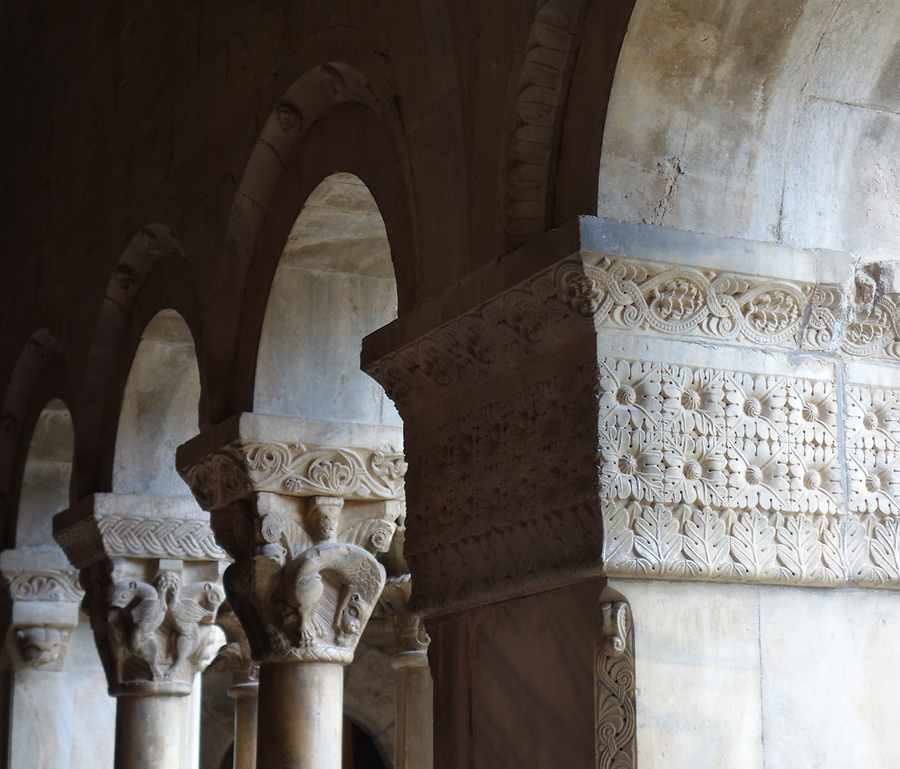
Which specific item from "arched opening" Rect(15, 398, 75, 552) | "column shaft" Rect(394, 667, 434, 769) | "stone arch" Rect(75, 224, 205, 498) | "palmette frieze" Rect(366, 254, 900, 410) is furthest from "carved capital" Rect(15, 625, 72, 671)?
"palmette frieze" Rect(366, 254, 900, 410)

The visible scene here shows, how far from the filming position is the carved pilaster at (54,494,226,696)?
5535 mm

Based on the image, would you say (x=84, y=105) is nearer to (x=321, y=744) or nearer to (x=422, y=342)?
(x=321, y=744)

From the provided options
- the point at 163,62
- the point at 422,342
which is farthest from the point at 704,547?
the point at 163,62

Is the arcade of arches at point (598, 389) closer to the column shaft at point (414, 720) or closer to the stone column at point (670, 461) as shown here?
the stone column at point (670, 461)

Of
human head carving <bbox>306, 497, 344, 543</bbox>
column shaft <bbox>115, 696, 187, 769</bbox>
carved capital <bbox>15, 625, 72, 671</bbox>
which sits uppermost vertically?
human head carving <bbox>306, 497, 344, 543</bbox>

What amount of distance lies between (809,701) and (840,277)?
2.59ft

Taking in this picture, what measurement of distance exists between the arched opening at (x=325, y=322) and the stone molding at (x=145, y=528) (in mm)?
1399

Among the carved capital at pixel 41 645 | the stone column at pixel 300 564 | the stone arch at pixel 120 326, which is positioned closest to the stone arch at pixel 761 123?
the stone column at pixel 300 564

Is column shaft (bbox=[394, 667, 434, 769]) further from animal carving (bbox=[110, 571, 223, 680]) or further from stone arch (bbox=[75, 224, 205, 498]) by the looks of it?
stone arch (bbox=[75, 224, 205, 498])

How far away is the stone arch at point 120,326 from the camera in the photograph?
5164 millimetres

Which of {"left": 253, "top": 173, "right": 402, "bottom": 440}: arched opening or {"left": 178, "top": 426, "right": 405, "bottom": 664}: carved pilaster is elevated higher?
{"left": 253, "top": 173, "right": 402, "bottom": 440}: arched opening

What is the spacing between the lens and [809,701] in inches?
97.5

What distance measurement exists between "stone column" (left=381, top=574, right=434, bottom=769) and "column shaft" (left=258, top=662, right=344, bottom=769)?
7.76 feet

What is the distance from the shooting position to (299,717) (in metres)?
4.24
